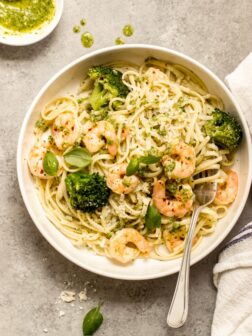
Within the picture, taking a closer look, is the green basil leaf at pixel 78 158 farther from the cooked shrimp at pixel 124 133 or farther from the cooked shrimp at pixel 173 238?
the cooked shrimp at pixel 173 238

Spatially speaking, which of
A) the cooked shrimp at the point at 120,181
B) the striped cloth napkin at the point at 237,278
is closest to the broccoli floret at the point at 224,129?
the striped cloth napkin at the point at 237,278

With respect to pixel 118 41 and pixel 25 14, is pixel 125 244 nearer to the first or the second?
pixel 118 41

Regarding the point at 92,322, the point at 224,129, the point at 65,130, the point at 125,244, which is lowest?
the point at 92,322

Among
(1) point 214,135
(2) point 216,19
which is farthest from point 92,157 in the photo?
(2) point 216,19

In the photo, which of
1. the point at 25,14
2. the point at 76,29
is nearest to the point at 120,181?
the point at 76,29

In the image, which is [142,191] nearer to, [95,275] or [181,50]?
[95,275]

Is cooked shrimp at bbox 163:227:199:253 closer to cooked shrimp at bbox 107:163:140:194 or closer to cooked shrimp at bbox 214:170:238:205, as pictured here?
cooked shrimp at bbox 214:170:238:205
